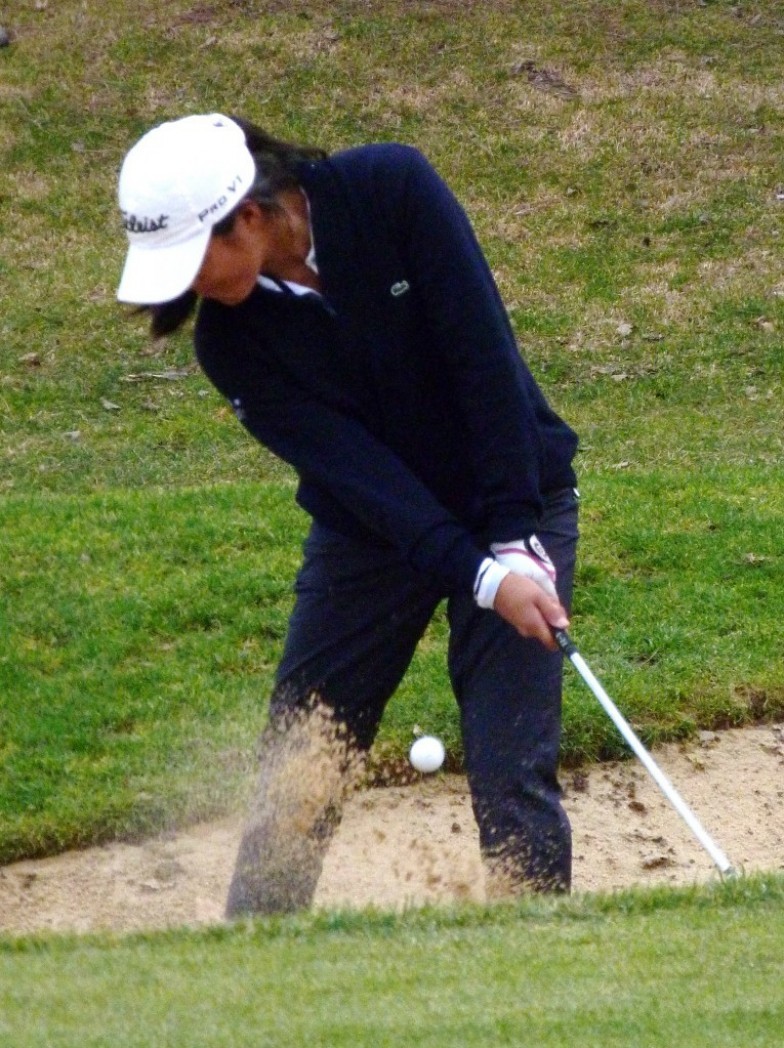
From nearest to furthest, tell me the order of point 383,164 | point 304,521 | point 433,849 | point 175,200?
point 175,200, point 383,164, point 433,849, point 304,521

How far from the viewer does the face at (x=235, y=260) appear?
3.49 meters

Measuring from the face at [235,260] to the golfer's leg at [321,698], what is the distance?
77cm

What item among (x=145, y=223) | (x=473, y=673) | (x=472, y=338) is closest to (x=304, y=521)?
(x=473, y=673)

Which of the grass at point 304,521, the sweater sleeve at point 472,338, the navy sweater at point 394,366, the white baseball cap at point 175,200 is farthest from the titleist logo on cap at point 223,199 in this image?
the grass at point 304,521

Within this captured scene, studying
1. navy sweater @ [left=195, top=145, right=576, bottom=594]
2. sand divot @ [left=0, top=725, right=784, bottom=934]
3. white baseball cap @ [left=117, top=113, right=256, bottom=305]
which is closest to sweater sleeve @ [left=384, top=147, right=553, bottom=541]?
navy sweater @ [left=195, top=145, right=576, bottom=594]

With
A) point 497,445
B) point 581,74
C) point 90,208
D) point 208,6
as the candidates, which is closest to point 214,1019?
point 497,445

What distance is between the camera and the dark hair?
358cm

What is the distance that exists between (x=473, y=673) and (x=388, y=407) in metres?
0.67

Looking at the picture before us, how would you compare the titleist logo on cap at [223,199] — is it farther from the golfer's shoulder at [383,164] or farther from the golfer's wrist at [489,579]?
the golfer's wrist at [489,579]

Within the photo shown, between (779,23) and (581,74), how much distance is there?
2.86 meters

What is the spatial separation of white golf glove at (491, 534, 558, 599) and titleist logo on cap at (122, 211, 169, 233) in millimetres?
1017

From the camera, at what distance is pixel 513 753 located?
378 centimetres

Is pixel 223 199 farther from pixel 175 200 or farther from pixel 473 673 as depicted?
pixel 473 673

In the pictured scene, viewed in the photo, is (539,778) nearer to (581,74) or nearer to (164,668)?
(164,668)
